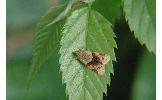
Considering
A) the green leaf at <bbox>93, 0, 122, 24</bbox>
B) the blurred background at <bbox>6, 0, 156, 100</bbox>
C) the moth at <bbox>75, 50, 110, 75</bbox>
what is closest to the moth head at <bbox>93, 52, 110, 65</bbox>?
the moth at <bbox>75, 50, 110, 75</bbox>

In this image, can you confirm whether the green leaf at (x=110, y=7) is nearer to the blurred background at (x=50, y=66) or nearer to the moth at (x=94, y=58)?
the moth at (x=94, y=58)

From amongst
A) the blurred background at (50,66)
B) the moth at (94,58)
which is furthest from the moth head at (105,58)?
the blurred background at (50,66)

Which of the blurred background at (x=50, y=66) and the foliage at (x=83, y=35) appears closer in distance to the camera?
the foliage at (x=83, y=35)

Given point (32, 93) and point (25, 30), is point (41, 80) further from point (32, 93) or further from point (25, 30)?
point (25, 30)

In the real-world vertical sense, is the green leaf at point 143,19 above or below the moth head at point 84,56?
above

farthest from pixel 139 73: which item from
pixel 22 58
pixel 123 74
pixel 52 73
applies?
pixel 22 58

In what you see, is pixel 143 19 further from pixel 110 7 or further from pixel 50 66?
pixel 50 66

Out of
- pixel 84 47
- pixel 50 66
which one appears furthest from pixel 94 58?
pixel 50 66
